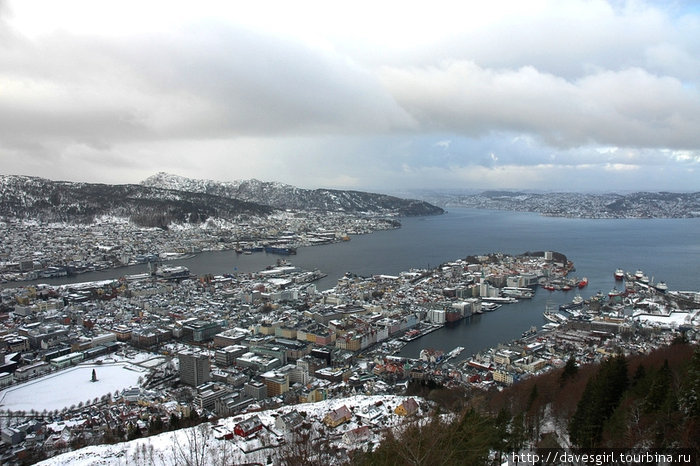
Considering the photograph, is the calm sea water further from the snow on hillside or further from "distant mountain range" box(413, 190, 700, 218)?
"distant mountain range" box(413, 190, 700, 218)

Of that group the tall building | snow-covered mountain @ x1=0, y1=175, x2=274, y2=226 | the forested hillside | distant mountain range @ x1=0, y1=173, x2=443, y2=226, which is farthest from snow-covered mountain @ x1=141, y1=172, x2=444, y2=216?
the forested hillside

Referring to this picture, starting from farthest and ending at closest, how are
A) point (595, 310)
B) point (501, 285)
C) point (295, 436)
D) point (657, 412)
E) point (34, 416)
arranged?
point (501, 285) < point (595, 310) < point (34, 416) < point (295, 436) < point (657, 412)

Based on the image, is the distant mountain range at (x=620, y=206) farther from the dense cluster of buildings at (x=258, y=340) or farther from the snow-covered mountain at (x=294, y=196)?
the dense cluster of buildings at (x=258, y=340)

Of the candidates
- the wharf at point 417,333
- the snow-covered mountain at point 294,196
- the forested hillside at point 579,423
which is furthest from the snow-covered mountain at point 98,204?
the forested hillside at point 579,423

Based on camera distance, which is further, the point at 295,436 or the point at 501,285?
the point at 501,285

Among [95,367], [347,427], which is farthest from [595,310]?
[95,367]

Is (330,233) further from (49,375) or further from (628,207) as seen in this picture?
(628,207)
